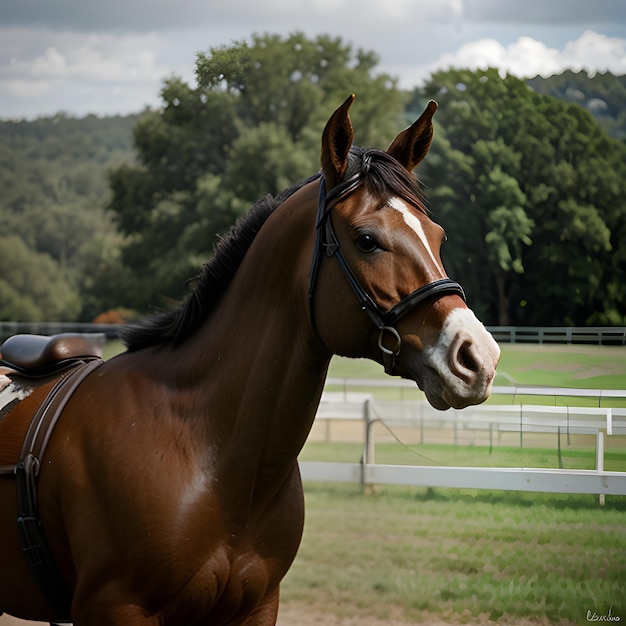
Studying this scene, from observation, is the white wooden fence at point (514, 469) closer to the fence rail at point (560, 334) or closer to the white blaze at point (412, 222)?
the fence rail at point (560, 334)

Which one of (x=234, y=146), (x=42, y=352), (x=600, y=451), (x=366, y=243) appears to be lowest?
(x=600, y=451)

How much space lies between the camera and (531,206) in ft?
17.0

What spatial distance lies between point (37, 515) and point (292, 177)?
8.08m

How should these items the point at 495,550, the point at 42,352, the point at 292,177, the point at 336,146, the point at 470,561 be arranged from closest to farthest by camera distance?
the point at 336,146 < the point at 42,352 < the point at 495,550 < the point at 470,561 < the point at 292,177

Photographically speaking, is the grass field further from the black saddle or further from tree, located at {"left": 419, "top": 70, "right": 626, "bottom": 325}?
the black saddle

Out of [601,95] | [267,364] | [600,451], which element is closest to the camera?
[267,364]

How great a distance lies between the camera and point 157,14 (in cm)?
838

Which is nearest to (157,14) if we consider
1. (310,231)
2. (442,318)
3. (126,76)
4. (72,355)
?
(126,76)

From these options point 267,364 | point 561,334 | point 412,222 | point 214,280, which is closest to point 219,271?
point 214,280

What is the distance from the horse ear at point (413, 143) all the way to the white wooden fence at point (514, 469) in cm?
228

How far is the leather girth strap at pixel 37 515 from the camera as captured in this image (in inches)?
100

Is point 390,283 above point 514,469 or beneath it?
above

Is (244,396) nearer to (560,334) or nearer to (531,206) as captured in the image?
(560,334)

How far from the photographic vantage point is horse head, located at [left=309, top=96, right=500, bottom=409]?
1.95m
